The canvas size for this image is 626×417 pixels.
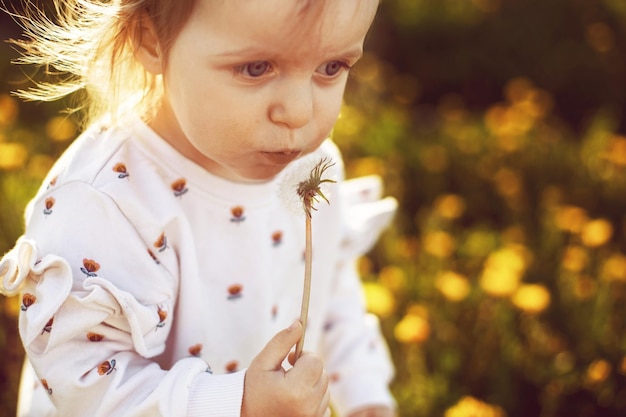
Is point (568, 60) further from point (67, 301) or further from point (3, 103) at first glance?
point (67, 301)

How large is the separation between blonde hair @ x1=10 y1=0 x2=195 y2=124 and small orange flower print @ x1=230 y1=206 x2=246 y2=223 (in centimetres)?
22

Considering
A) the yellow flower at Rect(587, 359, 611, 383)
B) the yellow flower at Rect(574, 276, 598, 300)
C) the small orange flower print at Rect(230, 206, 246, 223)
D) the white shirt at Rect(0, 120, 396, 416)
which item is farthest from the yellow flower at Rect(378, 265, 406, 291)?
the small orange flower print at Rect(230, 206, 246, 223)

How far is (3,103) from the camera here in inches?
116

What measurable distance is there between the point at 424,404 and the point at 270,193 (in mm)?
810

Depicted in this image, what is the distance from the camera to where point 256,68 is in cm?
115

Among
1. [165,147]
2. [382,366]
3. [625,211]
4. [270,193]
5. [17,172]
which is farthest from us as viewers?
[625,211]

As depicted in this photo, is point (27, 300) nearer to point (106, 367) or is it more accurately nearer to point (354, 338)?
point (106, 367)

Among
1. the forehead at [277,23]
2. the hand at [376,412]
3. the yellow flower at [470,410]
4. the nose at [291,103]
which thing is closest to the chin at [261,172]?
the nose at [291,103]

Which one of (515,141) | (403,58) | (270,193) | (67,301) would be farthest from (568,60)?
(67,301)

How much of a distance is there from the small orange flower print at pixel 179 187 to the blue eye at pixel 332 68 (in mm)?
323

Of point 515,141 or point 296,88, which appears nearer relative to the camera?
point 296,88

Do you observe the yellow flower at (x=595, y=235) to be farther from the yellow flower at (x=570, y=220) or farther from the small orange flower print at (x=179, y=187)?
the small orange flower print at (x=179, y=187)

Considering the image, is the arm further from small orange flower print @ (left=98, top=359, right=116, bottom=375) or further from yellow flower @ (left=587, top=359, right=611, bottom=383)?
small orange flower print @ (left=98, top=359, right=116, bottom=375)

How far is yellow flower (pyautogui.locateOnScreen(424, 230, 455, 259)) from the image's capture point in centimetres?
245
